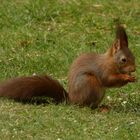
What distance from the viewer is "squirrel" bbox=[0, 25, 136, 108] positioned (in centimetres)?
881

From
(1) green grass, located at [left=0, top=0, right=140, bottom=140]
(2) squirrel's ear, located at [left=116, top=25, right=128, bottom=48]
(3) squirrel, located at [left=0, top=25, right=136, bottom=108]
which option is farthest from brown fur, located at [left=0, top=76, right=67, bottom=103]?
(2) squirrel's ear, located at [left=116, top=25, right=128, bottom=48]

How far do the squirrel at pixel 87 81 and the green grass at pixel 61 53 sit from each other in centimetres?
14

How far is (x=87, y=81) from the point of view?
8828mm

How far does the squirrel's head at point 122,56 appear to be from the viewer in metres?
8.85

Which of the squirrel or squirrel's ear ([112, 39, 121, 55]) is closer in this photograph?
the squirrel

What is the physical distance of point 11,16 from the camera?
40.5 feet

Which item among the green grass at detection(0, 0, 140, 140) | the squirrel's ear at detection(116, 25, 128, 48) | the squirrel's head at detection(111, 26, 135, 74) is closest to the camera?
the green grass at detection(0, 0, 140, 140)

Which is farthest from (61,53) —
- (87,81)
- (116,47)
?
(87,81)

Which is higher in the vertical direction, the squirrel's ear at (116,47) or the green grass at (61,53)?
the squirrel's ear at (116,47)

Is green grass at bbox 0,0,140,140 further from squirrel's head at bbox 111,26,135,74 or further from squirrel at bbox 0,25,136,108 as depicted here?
squirrel's head at bbox 111,26,135,74

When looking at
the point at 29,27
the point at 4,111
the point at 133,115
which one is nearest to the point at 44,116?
the point at 4,111

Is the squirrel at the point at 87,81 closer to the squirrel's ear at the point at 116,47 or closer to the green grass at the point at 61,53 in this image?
the squirrel's ear at the point at 116,47

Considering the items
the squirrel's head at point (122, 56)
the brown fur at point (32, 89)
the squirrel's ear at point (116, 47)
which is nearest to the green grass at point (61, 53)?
the brown fur at point (32, 89)

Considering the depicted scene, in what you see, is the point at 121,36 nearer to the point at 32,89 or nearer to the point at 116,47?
the point at 116,47
